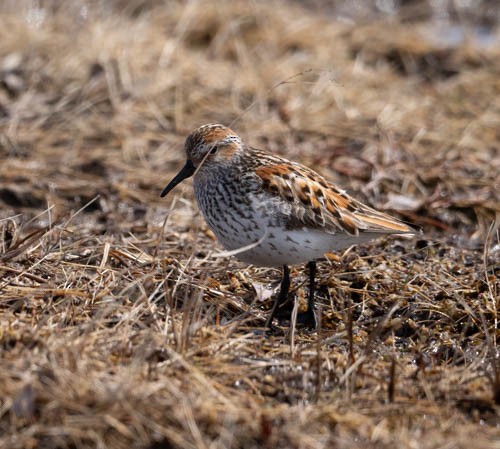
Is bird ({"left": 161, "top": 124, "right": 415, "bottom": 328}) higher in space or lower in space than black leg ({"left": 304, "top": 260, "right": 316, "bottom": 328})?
higher

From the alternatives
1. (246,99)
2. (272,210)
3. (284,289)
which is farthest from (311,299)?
(246,99)

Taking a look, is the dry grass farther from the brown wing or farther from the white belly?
the brown wing

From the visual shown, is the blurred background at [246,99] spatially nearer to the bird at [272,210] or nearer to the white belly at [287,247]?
the bird at [272,210]

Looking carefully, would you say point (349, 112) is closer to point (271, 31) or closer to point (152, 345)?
point (271, 31)

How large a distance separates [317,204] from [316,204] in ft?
0.03

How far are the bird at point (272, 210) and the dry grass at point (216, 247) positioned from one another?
1.29 feet

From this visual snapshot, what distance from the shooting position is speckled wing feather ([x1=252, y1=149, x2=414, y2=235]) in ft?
18.5

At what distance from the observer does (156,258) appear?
6.11 m

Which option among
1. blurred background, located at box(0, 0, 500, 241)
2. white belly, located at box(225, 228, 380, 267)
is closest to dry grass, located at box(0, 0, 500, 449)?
blurred background, located at box(0, 0, 500, 241)

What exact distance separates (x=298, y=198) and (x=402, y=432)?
183 centimetres

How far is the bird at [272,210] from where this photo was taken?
18.0ft

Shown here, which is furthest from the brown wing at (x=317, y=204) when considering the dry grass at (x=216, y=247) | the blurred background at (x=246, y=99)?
the blurred background at (x=246, y=99)

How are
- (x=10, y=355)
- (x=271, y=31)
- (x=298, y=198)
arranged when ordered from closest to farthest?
(x=10, y=355)
(x=298, y=198)
(x=271, y=31)

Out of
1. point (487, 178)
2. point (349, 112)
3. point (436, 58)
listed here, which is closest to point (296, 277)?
point (487, 178)
